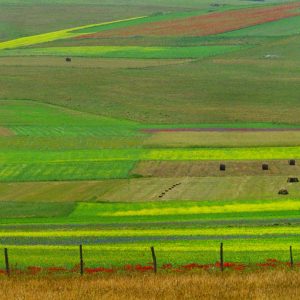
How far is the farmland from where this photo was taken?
45.2 meters

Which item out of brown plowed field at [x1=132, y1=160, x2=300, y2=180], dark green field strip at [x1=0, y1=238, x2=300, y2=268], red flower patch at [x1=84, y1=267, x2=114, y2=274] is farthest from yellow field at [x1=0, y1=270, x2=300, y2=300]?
brown plowed field at [x1=132, y1=160, x2=300, y2=180]

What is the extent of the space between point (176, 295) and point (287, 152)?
160 feet

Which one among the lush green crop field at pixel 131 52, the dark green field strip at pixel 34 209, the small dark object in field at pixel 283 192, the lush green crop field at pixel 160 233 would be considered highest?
the lush green crop field at pixel 160 233

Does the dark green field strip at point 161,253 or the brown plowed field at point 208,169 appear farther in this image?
the brown plowed field at point 208,169

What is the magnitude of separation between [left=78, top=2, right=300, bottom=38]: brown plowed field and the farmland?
360 cm

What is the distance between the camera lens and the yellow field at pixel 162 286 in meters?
28.0

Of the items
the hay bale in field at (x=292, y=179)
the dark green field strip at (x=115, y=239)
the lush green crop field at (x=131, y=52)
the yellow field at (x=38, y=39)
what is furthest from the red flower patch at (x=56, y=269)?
the yellow field at (x=38, y=39)

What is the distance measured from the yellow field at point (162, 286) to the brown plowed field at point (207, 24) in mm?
134270

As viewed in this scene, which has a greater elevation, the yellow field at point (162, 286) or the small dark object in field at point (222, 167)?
the yellow field at point (162, 286)

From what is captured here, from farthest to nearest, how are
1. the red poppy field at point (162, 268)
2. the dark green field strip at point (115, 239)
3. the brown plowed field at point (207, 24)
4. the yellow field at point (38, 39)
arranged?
the brown plowed field at point (207, 24) → the yellow field at point (38, 39) → the dark green field strip at point (115, 239) → the red poppy field at point (162, 268)

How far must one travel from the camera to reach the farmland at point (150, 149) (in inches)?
1780

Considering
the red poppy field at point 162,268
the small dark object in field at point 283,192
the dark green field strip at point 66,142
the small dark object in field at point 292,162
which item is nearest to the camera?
the red poppy field at point 162,268

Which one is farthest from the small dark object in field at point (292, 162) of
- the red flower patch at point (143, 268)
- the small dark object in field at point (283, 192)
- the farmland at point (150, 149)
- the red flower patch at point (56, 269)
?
the red flower patch at point (56, 269)

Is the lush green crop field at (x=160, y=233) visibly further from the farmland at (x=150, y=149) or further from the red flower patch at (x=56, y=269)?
the red flower patch at (x=56, y=269)
